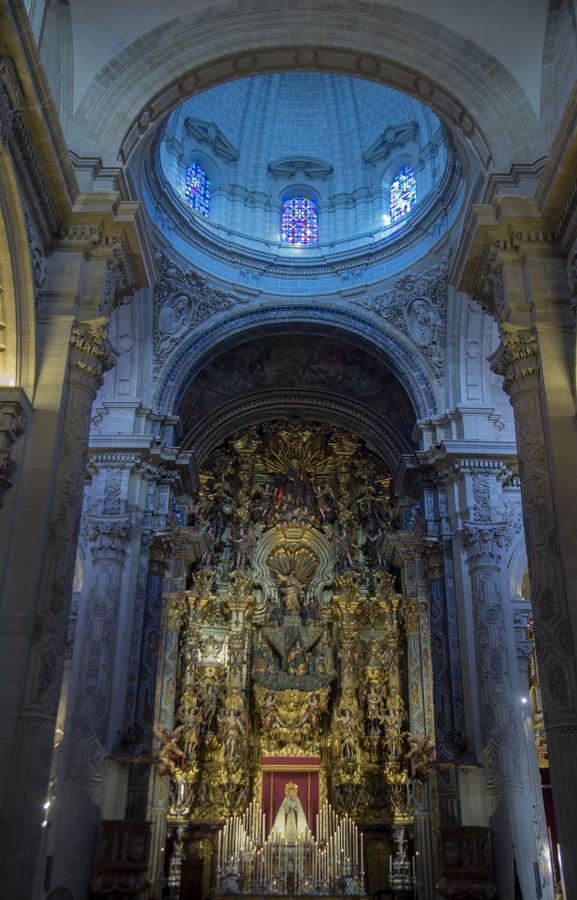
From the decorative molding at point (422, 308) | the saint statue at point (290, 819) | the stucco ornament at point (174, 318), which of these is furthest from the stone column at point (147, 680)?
the decorative molding at point (422, 308)

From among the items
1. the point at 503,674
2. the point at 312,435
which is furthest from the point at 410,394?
the point at 503,674

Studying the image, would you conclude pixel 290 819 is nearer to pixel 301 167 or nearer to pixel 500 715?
pixel 500 715

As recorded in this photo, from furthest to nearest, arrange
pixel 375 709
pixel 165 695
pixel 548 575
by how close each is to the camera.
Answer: pixel 375 709 → pixel 165 695 → pixel 548 575

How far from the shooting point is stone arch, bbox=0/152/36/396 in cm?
994

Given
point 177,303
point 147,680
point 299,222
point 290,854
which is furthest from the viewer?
point 299,222

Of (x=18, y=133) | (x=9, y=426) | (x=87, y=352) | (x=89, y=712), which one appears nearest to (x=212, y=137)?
(x=18, y=133)

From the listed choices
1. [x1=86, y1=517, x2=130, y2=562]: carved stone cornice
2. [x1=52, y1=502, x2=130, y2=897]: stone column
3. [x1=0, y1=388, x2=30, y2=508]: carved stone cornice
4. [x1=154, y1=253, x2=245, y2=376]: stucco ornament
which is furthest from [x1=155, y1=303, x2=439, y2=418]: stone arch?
[x1=0, y1=388, x2=30, y2=508]: carved stone cornice

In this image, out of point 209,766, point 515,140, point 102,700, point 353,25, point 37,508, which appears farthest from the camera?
point 209,766

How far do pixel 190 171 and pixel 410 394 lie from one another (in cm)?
822

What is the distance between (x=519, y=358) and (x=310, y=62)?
636cm

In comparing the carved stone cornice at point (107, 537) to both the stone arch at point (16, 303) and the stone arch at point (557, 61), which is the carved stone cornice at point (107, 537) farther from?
the stone arch at point (557, 61)

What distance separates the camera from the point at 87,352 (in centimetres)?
1075

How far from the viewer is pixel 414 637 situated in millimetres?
21312

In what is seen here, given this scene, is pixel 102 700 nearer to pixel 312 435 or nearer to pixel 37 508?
pixel 37 508
